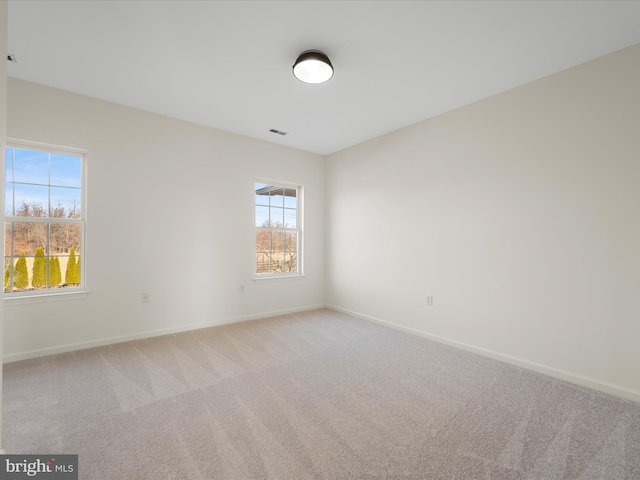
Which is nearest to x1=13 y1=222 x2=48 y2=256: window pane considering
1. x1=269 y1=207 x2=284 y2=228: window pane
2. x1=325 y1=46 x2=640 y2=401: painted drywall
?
x1=269 y1=207 x2=284 y2=228: window pane

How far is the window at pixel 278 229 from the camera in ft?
15.5

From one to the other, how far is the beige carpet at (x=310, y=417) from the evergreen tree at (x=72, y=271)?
79 centimetres

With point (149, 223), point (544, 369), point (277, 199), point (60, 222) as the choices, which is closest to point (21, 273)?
point (60, 222)

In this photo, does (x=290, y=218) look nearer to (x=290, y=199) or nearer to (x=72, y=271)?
(x=290, y=199)

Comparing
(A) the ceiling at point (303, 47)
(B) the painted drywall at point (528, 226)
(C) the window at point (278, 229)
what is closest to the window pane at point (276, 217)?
(C) the window at point (278, 229)

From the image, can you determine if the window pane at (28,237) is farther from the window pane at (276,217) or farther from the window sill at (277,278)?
the window pane at (276,217)

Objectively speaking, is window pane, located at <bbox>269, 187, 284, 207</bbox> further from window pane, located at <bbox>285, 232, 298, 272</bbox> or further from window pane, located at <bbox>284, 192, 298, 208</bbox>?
window pane, located at <bbox>285, 232, 298, 272</bbox>

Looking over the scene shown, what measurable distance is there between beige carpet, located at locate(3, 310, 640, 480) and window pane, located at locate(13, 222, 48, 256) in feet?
3.77

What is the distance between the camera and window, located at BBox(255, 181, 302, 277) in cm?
472

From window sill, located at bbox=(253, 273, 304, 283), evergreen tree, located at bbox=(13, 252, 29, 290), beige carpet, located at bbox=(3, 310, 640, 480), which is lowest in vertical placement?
beige carpet, located at bbox=(3, 310, 640, 480)

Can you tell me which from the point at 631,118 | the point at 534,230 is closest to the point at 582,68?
the point at 631,118

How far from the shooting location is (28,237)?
10.1ft

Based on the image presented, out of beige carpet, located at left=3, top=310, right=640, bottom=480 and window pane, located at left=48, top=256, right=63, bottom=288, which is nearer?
beige carpet, located at left=3, top=310, right=640, bottom=480

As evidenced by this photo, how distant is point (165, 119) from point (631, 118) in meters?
4.77
